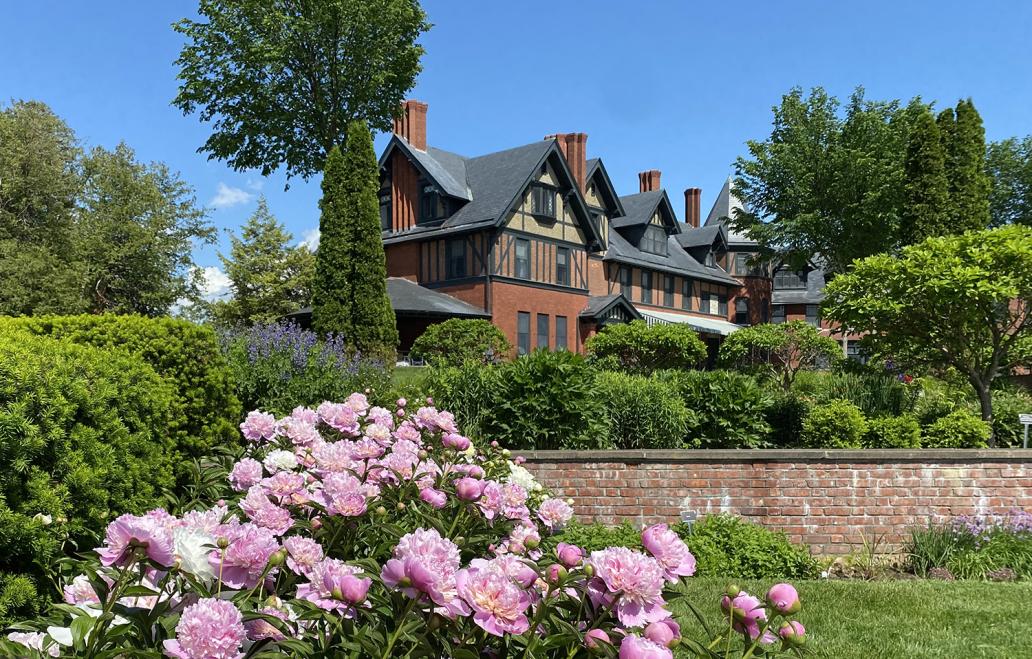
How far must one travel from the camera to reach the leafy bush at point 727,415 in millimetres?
9281

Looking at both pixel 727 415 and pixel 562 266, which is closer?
pixel 727 415

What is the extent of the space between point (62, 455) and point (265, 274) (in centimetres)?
3114

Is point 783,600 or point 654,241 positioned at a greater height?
point 654,241

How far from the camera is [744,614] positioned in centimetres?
160

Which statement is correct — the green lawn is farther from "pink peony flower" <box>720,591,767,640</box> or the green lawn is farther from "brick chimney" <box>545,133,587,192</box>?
"brick chimney" <box>545,133,587,192</box>

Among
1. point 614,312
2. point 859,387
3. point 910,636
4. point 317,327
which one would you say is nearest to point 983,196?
point 614,312

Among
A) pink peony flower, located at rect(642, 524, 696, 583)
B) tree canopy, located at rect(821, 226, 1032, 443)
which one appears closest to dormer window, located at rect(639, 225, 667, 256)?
tree canopy, located at rect(821, 226, 1032, 443)

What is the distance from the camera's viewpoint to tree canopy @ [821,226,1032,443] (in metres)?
9.55

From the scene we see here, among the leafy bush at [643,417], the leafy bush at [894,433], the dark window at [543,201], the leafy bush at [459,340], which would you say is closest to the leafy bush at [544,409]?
the leafy bush at [643,417]

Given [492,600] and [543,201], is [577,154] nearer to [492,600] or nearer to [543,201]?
[543,201]

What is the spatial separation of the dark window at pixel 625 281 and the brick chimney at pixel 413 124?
12.0 m

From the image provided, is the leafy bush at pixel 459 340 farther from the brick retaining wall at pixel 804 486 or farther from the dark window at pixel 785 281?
the dark window at pixel 785 281

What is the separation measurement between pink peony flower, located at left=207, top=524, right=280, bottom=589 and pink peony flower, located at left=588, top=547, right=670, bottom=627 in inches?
31.2

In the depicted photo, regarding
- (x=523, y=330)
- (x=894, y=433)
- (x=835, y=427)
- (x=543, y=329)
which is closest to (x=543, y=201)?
(x=543, y=329)
